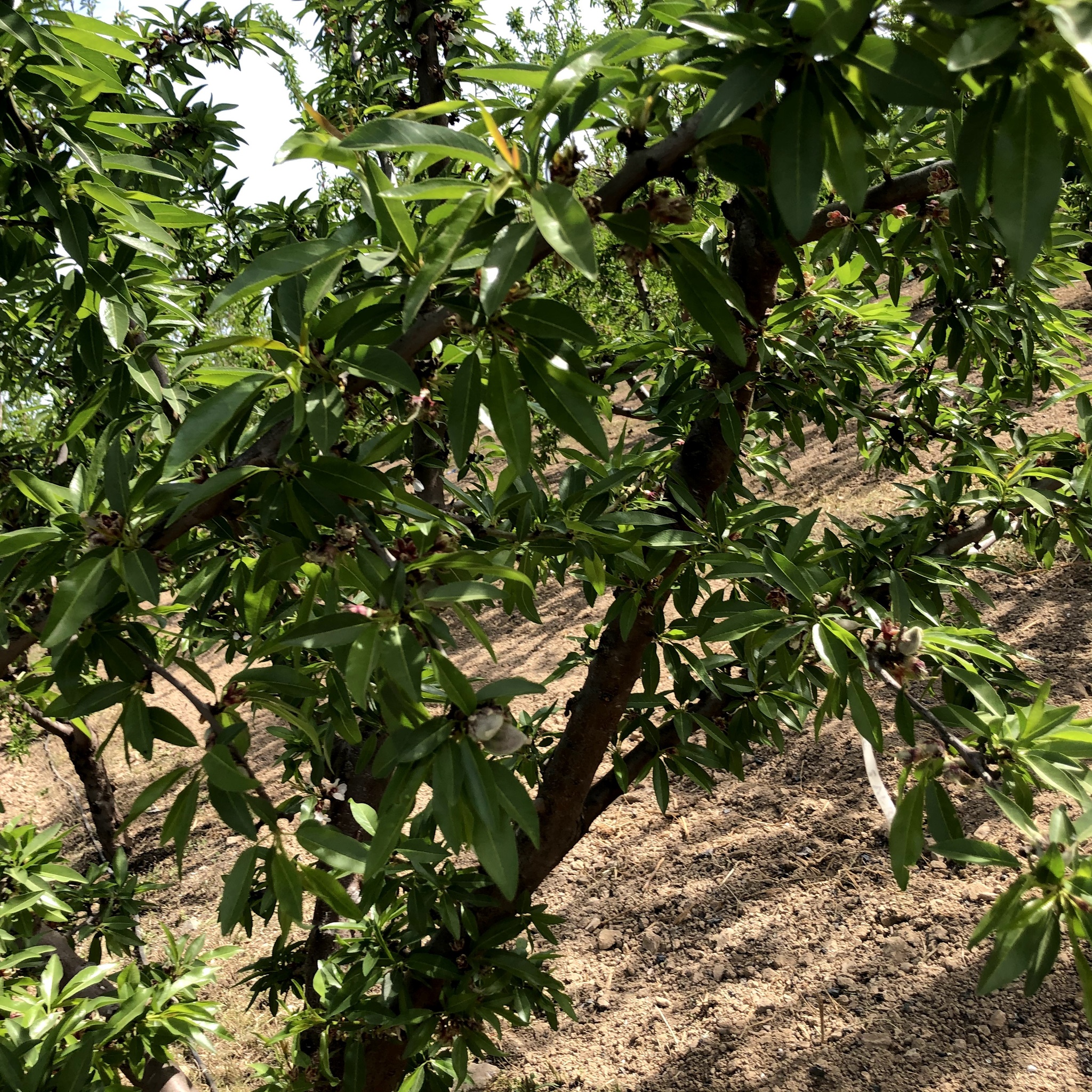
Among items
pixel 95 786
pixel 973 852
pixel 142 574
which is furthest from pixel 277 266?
pixel 95 786

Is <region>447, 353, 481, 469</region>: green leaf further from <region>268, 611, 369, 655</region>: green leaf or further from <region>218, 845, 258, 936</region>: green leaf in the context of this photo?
<region>218, 845, 258, 936</region>: green leaf

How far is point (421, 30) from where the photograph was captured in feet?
7.99

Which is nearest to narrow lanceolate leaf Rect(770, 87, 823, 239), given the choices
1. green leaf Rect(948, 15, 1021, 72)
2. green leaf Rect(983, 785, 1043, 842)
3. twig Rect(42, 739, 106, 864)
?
green leaf Rect(948, 15, 1021, 72)

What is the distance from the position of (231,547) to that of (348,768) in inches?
51.2

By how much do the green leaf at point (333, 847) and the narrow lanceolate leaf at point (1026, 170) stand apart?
0.70 meters

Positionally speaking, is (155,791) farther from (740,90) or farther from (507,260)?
(740,90)

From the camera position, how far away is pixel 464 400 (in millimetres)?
751

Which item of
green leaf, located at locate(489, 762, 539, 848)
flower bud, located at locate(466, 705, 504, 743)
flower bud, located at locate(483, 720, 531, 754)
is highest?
flower bud, located at locate(466, 705, 504, 743)

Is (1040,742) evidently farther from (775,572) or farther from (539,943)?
(539,943)

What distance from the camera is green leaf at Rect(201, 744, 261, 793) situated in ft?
2.46

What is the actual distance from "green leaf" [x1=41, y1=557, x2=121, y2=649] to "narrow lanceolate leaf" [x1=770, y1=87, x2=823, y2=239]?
640mm

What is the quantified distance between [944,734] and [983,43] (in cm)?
63

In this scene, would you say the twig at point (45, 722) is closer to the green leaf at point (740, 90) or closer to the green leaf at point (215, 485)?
the green leaf at point (215, 485)

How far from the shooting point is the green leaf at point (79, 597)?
2.39ft
